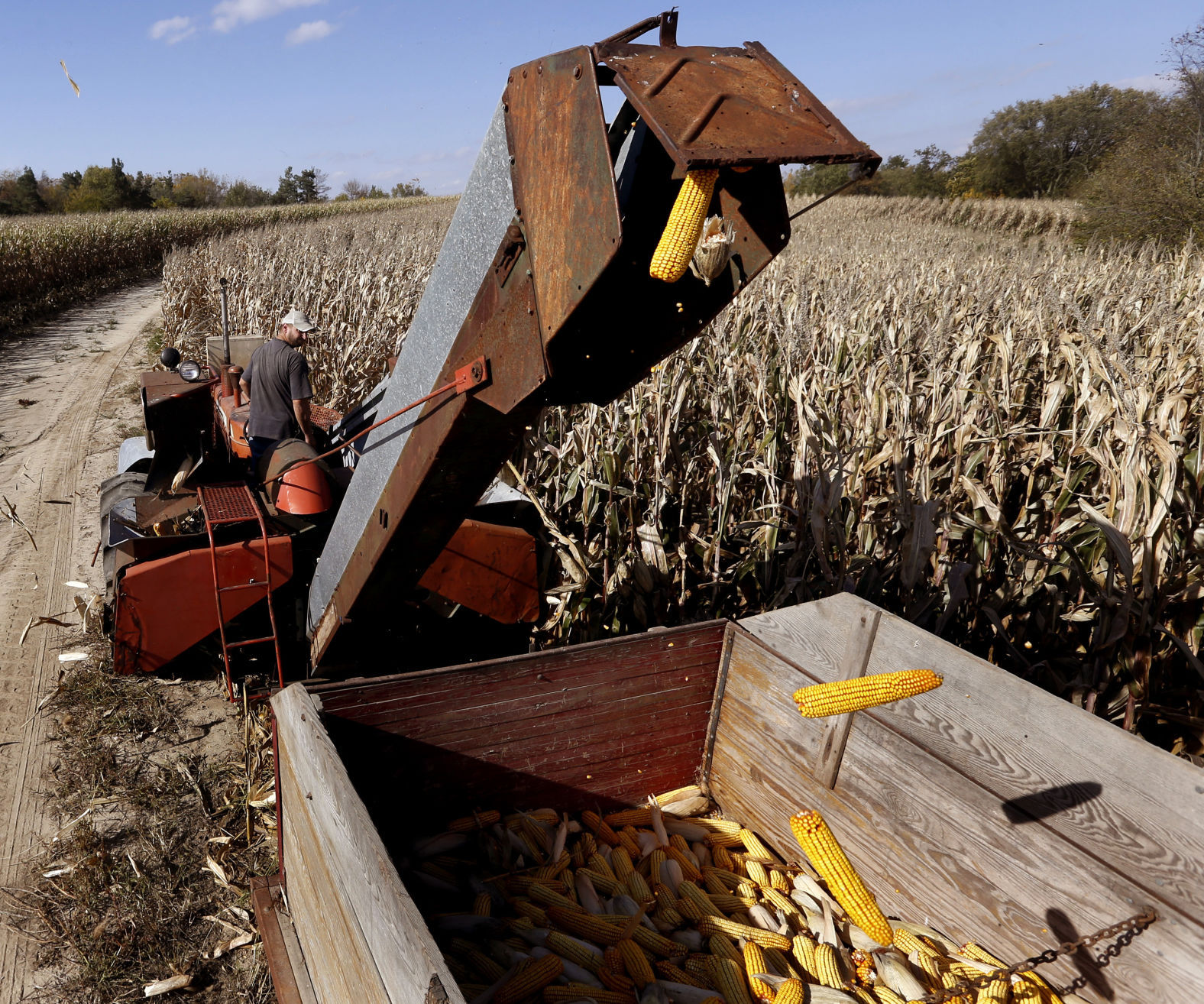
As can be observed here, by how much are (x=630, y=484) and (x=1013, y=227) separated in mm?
26610

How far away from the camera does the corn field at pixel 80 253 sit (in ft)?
61.4

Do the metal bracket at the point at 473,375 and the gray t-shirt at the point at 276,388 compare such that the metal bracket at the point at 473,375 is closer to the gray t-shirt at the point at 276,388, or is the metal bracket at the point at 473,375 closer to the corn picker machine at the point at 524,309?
the corn picker machine at the point at 524,309

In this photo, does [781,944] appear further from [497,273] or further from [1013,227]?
[1013,227]

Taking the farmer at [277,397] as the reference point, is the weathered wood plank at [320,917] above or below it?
below

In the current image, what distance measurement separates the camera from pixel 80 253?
2333 centimetres

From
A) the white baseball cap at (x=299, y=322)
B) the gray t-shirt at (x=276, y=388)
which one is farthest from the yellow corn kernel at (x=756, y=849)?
the white baseball cap at (x=299, y=322)

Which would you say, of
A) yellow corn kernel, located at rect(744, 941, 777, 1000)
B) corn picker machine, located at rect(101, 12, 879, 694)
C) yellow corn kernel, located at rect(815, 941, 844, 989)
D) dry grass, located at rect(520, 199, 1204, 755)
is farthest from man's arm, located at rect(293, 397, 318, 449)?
yellow corn kernel, located at rect(815, 941, 844, 989)

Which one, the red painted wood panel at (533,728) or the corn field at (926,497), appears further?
the corn field at (926,497)

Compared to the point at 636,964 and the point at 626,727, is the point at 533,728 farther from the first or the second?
the point at 636,964

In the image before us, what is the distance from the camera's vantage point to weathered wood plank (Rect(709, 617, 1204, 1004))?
1.94m

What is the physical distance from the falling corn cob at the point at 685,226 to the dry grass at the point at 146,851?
2982 mm

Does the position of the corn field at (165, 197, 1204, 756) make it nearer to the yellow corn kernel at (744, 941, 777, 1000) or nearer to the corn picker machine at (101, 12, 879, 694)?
the corn picker machine at (101, 12, 879, 694)

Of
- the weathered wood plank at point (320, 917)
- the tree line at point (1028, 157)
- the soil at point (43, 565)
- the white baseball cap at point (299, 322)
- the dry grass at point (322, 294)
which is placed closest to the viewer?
the weathered wood plank at point (320, 917)

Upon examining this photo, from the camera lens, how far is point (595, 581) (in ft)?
14.1
